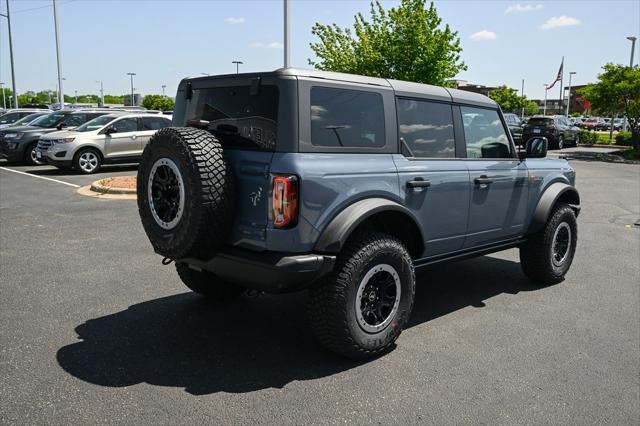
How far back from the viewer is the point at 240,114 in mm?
3906

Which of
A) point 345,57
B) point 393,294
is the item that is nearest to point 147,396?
point 393,294

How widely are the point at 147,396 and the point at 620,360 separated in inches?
132

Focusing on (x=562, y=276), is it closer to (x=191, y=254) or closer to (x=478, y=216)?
(x=478, y=216)

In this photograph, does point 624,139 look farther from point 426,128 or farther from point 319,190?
point 319,190

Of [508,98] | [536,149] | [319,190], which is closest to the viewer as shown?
[319,190]

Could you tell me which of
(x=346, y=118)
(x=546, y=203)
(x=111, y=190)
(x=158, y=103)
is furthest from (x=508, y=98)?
(x=346, y=118)

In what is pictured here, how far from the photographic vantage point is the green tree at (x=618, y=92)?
24.2 meters

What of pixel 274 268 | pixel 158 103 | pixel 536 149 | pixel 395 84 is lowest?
pixel 274 268

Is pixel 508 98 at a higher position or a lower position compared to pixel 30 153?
higher

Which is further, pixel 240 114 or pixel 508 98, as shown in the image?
pixel 508 98

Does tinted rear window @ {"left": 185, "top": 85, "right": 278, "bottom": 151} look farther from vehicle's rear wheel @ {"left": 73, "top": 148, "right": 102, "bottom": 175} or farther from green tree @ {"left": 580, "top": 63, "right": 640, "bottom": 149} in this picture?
green tree @ {"left": 580, "top": 63, "right": 640, "bottom": 149}

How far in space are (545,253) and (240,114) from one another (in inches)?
142

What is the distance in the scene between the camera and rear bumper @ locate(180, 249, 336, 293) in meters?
3.44

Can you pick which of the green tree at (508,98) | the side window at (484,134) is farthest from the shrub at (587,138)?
the green tree at (508,98)
